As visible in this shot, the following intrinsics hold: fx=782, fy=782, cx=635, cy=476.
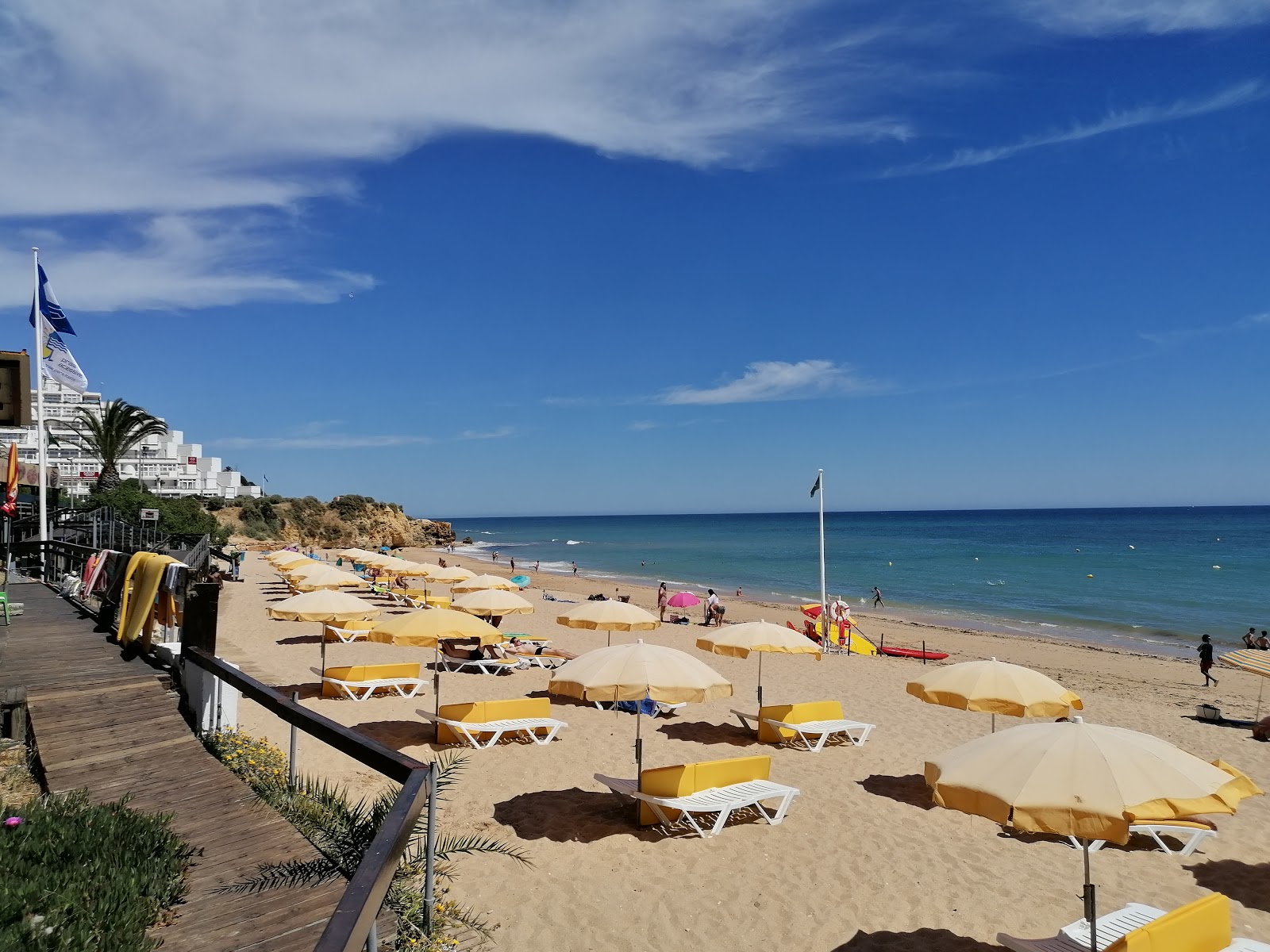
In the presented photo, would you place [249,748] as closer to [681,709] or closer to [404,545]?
[681,709]

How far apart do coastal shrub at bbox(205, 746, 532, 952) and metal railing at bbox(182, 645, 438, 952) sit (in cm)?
19

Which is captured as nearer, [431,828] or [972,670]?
[431,828]

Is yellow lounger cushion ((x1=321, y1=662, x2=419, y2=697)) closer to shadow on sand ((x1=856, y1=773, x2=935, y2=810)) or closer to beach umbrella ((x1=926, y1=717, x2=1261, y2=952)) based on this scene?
shadow on sand ((x1=856, y1=773, x2=935, y2=810))

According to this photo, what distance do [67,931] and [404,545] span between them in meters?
83.5

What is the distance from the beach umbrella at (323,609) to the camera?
12914 millimetres

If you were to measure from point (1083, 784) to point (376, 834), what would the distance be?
13.5 feet

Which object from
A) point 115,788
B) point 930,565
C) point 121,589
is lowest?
Result: point 930,565

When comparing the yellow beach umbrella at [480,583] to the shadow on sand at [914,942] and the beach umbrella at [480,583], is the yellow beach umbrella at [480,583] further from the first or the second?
the shadow on sand at [914,942]

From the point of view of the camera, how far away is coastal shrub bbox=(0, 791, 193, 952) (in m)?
2.77

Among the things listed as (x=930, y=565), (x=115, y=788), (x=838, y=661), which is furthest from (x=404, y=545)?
(x=115, y=788)

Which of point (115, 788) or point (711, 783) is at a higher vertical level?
point (115, 788)

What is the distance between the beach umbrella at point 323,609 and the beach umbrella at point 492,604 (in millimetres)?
2145

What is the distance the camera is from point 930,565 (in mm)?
62844

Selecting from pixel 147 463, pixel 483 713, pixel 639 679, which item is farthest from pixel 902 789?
pixel 147 463
